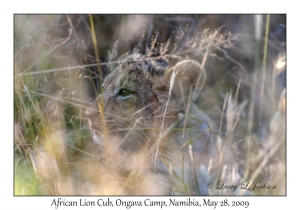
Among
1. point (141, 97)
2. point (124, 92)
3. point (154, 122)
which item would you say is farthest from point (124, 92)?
point (154, 122)

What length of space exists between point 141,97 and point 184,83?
0.37 meters

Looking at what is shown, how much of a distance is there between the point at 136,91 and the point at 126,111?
19 centimetres

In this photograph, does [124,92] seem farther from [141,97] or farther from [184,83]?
[184,83]

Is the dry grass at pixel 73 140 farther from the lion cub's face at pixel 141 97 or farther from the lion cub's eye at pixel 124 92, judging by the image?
the lion cub's eye at pixel 124 92

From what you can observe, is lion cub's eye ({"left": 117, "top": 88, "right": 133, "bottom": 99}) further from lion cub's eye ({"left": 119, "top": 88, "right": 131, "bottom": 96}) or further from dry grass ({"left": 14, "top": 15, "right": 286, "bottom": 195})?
dry grass ({"left": 14, "top": 15, "right": 286, "bottom": 195})

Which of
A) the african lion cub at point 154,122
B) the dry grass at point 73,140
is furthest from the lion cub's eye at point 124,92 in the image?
the dry grass at point 73,140

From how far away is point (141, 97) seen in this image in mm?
3752

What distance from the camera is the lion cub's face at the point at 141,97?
11.9ft

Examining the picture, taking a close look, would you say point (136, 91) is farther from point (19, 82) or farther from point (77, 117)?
point (19, 82)

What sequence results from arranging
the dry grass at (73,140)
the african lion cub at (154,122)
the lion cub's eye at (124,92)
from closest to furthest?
the dry grass at (73,140) → the african lion cub at (154,122) → the lion cub's eye at (124,92)

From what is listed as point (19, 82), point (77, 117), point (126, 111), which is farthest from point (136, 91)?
point (19, 82)

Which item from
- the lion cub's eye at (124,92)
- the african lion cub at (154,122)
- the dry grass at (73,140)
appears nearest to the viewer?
the dry grass at (73,140)

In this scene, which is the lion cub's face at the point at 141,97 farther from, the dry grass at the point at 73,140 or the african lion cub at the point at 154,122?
the dry grass at the point at 73,140

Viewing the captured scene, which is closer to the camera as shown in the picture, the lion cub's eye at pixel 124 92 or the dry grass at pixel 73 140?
the dry grass at pixel 73 140
